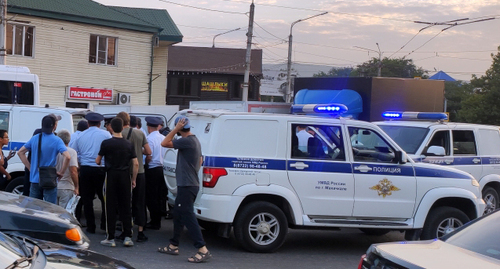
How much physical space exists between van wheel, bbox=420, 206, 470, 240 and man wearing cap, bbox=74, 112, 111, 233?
16.6 ft

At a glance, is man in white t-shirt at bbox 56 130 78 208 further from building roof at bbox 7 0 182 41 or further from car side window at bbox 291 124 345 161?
building roof at bbox 7 0 182 41

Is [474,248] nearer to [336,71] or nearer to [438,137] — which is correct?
[438,137]

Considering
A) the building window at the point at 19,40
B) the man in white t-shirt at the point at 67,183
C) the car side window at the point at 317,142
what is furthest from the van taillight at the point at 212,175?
the building window at the point at 19,40

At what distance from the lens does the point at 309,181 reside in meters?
8.24

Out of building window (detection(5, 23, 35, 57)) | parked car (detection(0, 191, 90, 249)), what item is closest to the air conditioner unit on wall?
building window (detection(5, 23, 35, 57))

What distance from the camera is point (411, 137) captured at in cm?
1177

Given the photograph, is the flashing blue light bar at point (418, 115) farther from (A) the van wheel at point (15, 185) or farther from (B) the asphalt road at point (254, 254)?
(A) the van wheel at point (15, 185)

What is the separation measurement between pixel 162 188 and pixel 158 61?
22.4m

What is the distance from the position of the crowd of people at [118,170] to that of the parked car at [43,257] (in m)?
2.94

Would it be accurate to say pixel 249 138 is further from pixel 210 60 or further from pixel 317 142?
pixel 210 60

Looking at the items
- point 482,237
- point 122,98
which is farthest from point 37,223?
point 122,98

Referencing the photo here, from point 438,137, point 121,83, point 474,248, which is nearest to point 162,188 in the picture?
point 438,137

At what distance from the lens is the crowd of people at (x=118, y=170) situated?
7.64 metres

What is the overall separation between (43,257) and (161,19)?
1182 inches
